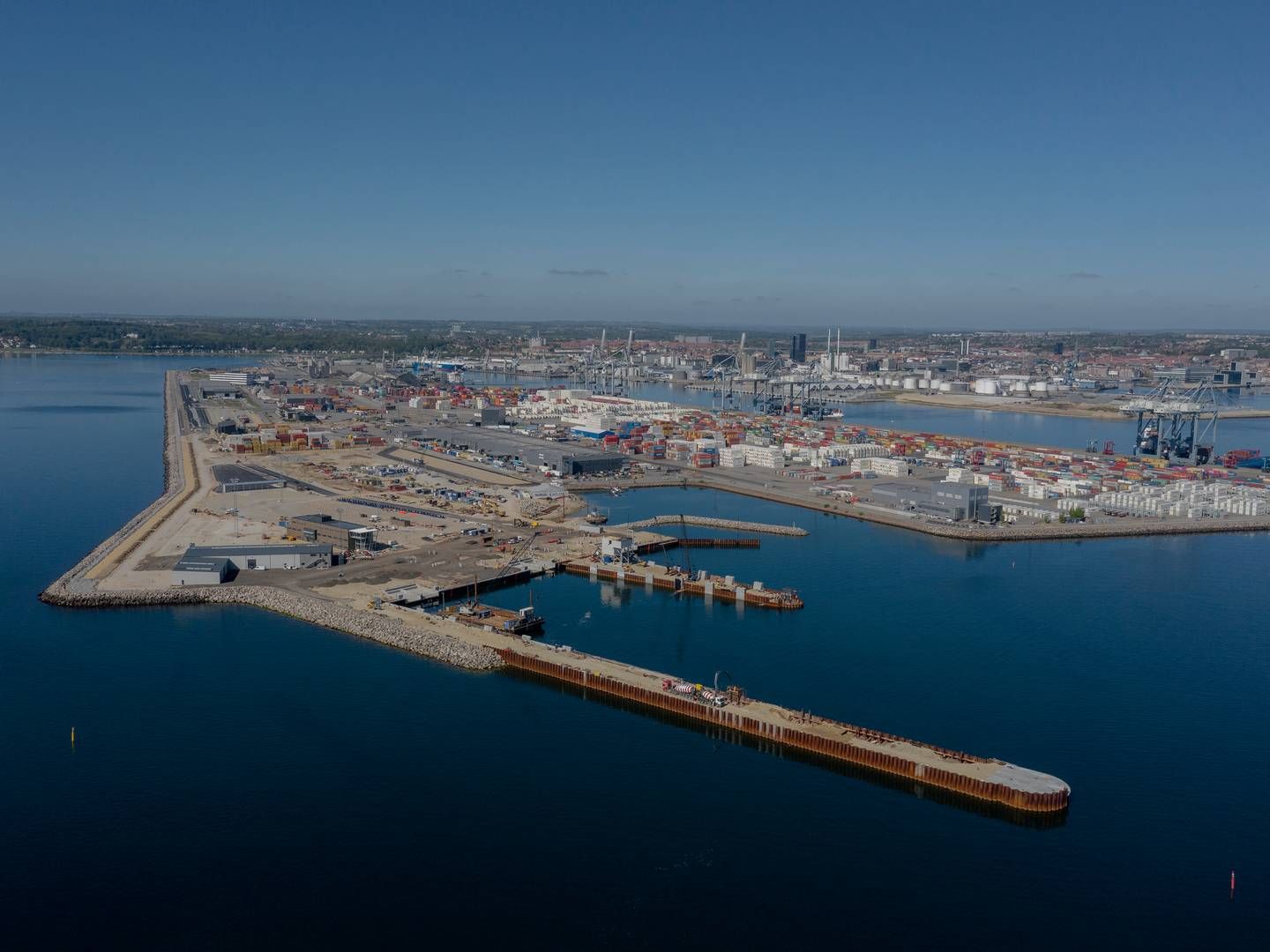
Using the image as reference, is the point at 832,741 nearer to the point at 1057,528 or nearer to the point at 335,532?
the point at 335,532

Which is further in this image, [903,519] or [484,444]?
[484,444]

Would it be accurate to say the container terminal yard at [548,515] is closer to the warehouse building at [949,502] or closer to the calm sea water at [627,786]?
the warehouse building at [949,502]

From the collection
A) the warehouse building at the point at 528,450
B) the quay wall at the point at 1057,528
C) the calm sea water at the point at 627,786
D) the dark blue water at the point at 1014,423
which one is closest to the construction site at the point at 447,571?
the calm sea water at the point at 627,786

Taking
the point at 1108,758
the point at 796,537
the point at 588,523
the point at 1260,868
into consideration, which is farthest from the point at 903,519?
the point at 1260,868

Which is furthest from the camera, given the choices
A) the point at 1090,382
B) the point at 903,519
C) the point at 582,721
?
the point at 1090,382

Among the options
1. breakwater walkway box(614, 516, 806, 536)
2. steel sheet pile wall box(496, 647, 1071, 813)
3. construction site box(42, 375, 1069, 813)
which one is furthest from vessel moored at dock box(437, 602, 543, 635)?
breakwater walkway box(614, 516, 806, 536)

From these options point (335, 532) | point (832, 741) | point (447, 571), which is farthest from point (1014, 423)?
point (832, 741)

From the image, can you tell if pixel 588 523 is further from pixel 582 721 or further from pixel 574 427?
pixel 574 427
